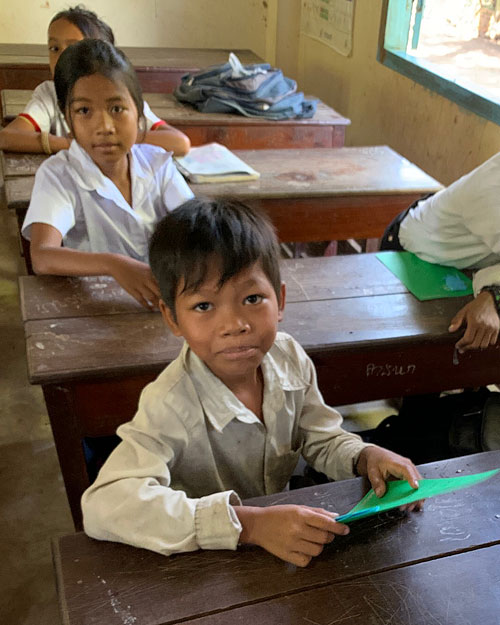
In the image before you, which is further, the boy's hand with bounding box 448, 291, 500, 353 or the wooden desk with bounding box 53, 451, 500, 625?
the boy's hand with bounding box 448, 291, 500, 353

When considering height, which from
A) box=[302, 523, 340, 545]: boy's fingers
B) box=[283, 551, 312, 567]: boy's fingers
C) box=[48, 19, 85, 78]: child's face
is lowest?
box=[283, 551, 312, 567]: boy's fingers

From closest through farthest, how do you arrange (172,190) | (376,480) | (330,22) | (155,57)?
1. (376,480)
2. (172,190)
3. (330,22)
4. (155,57)

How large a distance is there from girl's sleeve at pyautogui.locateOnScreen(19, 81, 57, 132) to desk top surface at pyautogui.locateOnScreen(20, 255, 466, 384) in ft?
3.81

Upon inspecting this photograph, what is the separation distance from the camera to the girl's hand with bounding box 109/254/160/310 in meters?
1.42

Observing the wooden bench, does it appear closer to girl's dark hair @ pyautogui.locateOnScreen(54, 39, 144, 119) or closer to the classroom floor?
girl's dark hair @ pyautogui.locateOnScreen(54, 39, 144, 119)

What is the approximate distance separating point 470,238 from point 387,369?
450 mm

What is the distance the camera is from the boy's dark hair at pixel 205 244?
91 centimetres

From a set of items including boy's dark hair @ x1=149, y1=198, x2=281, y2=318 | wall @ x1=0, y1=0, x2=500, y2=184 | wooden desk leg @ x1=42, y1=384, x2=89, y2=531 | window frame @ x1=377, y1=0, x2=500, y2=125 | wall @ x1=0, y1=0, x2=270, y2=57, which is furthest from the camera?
wall @ x1=0, y1=0, x2=270, y2=57

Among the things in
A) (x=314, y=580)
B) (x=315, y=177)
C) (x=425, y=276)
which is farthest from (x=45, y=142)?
(x=314, y=580)

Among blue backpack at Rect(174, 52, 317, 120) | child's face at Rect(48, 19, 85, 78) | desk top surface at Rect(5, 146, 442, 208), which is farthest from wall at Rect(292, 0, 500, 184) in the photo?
child's face at Rect(48, 19, 85, 78)

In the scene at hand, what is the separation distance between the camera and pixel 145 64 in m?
3.88

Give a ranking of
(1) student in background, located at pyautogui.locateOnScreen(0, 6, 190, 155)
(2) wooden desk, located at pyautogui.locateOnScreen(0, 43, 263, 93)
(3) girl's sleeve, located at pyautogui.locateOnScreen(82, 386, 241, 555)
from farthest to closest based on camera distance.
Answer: (2) wooden desk, located at pyautogui.locateOnScreen(0, 43, 263, 93), (1) student in background, located at pyautogui.locateOnScreen(0, 6, 190, 155), (3) girl's sleeve, located at pyautogui.locateOnScreen(82, 386, 241, 555)

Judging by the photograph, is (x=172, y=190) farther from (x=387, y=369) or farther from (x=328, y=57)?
(x=328, y=57)

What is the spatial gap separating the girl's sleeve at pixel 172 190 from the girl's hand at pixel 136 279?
0.40 m
